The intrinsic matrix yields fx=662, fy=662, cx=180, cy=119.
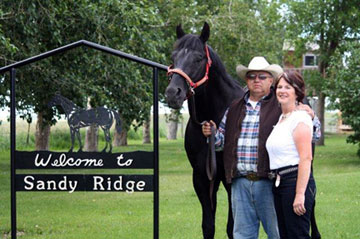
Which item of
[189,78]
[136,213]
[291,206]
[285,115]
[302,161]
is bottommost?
[136,213]

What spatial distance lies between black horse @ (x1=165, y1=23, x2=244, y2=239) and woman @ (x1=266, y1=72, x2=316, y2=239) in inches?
40.6

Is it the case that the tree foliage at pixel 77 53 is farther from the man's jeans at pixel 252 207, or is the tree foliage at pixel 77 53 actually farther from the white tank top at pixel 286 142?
the white tank top at pixel 286 142

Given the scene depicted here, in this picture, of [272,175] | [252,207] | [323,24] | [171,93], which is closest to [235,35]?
[323,24]

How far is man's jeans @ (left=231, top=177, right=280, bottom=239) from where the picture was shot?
5.09 meters

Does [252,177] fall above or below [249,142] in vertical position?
below

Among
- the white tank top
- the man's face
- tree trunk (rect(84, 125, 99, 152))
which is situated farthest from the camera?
tree trunk (rect(84, 125, 99, 152))

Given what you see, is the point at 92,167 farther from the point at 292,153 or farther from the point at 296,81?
the point at 296,81

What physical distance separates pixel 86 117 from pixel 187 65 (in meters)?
1.18

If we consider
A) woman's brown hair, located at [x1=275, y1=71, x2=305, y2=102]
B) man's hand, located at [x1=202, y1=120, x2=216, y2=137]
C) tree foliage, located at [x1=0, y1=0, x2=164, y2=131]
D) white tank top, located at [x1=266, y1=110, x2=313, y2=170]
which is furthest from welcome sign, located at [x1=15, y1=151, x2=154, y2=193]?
tree foliage, located at [x1=0, y1=0, x2=164, y2=131]

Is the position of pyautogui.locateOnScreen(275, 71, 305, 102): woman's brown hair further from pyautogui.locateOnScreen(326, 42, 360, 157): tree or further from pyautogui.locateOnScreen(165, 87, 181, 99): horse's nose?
pyautogui.locateOnScreen(326, 42, 360, 157): tree

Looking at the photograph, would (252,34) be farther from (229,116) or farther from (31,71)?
(229,116)

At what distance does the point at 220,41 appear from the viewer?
2539 cm

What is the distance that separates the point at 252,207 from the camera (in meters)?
5.21

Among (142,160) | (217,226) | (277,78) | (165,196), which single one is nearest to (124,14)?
(165,196)
